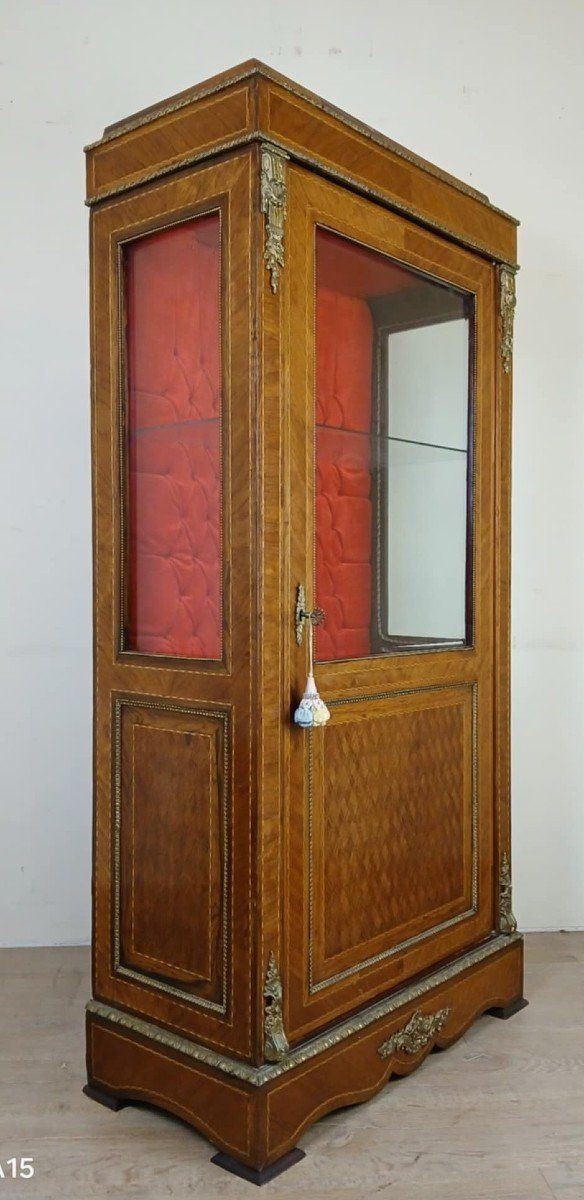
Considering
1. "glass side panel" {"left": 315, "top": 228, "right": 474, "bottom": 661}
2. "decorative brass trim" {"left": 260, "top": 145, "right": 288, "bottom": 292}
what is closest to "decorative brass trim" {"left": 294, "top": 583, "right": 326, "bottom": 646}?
"glass side panel" {"left": 315, "top": 228, "right": 474, "bottom": 661}

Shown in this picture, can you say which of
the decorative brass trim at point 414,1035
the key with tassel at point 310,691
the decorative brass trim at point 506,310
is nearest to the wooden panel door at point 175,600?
the key with tassel at point 310,691

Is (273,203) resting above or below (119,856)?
above

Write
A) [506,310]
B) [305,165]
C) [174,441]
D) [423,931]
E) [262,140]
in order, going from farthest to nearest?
1. [506,310]
2. [423,931]
3. [174,441]
4. [305,165]
5. [262,140]

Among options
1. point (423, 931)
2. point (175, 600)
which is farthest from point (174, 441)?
point (423, 931)

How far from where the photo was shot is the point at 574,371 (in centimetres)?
306

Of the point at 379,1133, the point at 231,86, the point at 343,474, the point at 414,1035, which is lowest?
the point at 379,1133

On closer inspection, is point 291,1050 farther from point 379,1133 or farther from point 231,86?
point 231,86

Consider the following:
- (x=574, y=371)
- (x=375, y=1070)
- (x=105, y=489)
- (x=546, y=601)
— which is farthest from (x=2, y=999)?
(x=574, y=371)

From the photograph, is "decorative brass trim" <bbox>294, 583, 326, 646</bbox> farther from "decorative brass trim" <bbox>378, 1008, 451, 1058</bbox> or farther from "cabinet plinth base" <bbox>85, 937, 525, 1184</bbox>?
"decorative brass trim" <bbox>378, 1008, 451, 1058</bbox>

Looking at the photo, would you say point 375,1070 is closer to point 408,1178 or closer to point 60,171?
point 408,1178

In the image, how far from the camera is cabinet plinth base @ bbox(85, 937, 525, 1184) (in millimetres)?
1766

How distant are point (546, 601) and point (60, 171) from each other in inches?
76.1

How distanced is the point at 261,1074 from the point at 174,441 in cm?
118

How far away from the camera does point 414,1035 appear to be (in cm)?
211
